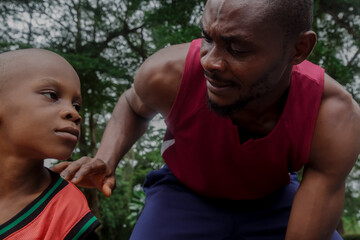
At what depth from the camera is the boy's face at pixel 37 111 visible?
1.40m

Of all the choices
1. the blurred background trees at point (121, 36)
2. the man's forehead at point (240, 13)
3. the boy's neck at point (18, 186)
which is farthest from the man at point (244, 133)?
the blurred background trees at point (121, 36)

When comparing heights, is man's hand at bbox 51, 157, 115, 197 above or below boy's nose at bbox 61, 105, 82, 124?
below

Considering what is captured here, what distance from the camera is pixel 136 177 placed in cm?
1073

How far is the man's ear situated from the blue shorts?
84 centimetres

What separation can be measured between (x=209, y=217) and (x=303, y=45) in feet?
3.38

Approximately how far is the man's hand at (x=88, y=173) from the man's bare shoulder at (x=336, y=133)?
3.14 ft

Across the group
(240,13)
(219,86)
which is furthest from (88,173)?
(240,13)

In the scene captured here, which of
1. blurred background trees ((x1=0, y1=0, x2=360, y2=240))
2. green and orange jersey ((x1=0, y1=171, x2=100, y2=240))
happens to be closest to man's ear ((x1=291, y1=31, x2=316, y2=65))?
green and orange jersey ((x1=0, y1=171, x2=100, y2=240))

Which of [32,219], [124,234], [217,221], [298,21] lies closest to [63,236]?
[32,219]

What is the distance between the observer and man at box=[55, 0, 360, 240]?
64.7 inches

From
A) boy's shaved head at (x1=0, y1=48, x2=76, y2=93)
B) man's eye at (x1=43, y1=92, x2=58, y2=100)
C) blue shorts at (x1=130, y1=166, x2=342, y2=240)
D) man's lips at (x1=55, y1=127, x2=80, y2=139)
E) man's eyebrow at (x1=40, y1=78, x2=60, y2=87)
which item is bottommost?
blue shorts at (x1=130, y1=166, x2=342, y2=240)

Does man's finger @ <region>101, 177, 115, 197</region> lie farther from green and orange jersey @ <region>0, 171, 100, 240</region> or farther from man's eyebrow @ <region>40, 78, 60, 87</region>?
man's eyebrow @ <region>40, 78, 60, 87</region>

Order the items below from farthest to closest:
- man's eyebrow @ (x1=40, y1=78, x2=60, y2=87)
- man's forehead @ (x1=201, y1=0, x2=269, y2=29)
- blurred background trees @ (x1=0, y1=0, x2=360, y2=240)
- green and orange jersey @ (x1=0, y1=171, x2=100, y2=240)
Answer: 1. blurred background trees @ (x1=0, y1=0, x2=360, y2=240)
2. man's forehead @ (x1=201, y1=0, x2=269, y2=29)
3. man's eyebrow @ (x1=40, y1=78, x2=60, y2=87)
4. green and orange jersey @ (x1=0, y1=171, x2=100, y2=240)

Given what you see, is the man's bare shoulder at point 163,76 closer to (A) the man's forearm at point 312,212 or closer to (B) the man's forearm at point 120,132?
(B) the man's forearm at point 120,132
